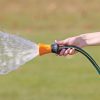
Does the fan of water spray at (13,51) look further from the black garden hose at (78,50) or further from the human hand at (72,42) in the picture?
the human hand at (72,42)

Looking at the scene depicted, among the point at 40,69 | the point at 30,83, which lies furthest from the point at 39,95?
the point at 40,69

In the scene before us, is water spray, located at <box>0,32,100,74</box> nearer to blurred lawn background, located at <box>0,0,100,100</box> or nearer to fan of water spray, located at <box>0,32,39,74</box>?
fan of water spray, located at <box>0,32,39,74</box>

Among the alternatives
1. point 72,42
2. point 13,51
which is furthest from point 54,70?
point 13,51

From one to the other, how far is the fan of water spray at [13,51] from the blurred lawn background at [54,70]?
0.41m

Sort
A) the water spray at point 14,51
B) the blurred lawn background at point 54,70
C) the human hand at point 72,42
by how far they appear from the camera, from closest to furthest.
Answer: the water spray at point 14,51 < the human hand at point 72,42 < the blurred lawn background at point 54,70

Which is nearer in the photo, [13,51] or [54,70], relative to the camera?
[13,51]

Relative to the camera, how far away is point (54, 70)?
54.6 ft

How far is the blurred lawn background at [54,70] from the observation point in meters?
12.7

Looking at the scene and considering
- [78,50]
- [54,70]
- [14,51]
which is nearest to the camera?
[14,51]

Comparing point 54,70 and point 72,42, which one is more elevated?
point 72,42

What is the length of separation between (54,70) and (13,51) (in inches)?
505

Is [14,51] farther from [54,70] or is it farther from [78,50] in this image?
[54,70]

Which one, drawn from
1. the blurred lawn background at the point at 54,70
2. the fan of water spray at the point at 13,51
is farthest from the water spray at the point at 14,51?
the blurred lawn background at the point at 54,70

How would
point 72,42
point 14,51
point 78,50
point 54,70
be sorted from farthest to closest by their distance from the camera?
point 54,70
point 72,42
point 78,50
point 14,51
